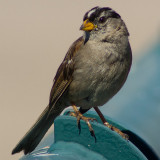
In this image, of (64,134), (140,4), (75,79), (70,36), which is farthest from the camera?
(140,4)

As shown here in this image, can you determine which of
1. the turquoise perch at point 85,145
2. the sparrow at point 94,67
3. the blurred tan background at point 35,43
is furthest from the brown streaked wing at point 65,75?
the blurred tan background at point 35,43

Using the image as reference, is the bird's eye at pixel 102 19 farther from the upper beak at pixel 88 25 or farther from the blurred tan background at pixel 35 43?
the blurred tan background at pixel 35 43

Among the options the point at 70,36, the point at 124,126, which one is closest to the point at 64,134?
the point at 124,126

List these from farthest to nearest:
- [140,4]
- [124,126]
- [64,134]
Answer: [140,4]
[124,126]
[64,134]

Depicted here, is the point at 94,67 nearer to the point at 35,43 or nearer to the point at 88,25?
the point at 88,25

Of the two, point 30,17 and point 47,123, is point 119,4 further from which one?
point 47,123

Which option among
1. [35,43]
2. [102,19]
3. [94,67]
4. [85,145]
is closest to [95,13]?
[102,19]

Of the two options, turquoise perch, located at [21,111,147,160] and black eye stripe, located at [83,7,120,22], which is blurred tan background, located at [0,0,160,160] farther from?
turquoise perch, located at [21,111,147,160]
